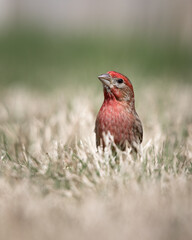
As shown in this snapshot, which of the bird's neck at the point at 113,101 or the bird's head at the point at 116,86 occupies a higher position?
the bird's head at the point at 116,86

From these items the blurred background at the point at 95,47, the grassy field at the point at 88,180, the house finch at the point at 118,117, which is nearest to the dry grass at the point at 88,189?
the grassy field at the point at 88,180

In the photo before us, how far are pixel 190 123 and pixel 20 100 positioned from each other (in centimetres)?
213

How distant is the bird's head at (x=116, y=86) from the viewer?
10.9ft

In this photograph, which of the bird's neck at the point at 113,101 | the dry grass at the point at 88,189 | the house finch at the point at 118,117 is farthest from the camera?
the bird's neck at the point at 113,101

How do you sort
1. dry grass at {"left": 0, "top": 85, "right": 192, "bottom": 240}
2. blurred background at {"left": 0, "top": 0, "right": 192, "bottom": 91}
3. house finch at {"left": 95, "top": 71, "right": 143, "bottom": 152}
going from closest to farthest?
dry grass at {"left": 0, "top": 85, "right": 192, "bottom": 240} < house finch at {"left": 95, "top": 71, "right": 143, "bottom": 152} < blurred background at {"left": 0, "top": 0, "right": 192, "bottom": 91}

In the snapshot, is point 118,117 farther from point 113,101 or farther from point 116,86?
point 116,86

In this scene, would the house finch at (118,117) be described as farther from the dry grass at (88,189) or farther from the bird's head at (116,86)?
the dry grass at (88,189)

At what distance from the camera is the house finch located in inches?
123

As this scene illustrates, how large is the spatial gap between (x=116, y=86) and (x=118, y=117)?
0.98ft

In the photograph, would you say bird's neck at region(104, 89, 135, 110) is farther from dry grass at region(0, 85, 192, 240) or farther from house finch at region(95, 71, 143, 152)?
dry grass at region(0, 85, 192, 240)

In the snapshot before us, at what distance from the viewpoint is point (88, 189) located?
2.45 meters

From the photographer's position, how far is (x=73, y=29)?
1141 cm

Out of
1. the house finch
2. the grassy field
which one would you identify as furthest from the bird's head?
the grassy field

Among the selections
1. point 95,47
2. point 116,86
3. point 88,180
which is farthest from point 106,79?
point 95,47
